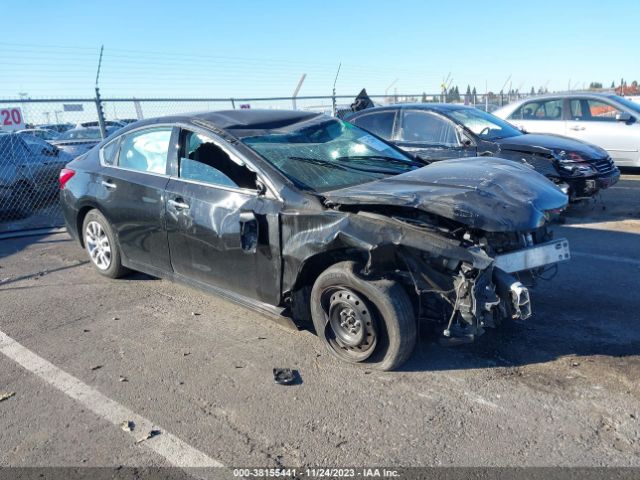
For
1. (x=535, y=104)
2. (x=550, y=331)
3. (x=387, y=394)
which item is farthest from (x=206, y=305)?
(x=535, y=104)

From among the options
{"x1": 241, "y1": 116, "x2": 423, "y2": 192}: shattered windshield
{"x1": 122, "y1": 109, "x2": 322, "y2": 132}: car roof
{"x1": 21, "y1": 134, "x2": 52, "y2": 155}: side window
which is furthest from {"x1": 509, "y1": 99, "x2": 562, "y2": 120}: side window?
{"x1": 21, "y1": 134, "x2": 52, "y2": 155}: side window

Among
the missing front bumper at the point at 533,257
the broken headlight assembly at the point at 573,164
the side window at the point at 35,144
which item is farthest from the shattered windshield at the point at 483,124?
the side window at the point at 35,144

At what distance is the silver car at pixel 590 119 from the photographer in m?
10.6

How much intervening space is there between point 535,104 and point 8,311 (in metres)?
10.4

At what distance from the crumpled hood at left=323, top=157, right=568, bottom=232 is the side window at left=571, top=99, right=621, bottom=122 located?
320 inches

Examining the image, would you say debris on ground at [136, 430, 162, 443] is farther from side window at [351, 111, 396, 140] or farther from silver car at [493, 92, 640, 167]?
silver car at [493, 92, 640, 167]

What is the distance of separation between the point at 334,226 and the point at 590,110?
31.9ft

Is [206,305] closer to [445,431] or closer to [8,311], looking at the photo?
[8,311]

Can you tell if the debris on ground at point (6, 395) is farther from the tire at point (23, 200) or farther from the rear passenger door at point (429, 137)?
the tire at point (23, 200)

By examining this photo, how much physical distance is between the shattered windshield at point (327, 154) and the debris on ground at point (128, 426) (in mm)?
1841

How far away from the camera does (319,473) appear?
2.66 m

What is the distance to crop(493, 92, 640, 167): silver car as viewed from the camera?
10.6 m

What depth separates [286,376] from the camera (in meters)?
3.55

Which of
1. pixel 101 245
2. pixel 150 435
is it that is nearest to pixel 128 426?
pixel 150 435
